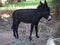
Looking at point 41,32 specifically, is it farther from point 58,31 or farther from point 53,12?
point 53,12

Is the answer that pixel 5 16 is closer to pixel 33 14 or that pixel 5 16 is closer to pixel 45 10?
pixel 33 14

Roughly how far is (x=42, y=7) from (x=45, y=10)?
133 mm

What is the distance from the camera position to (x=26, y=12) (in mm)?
6910

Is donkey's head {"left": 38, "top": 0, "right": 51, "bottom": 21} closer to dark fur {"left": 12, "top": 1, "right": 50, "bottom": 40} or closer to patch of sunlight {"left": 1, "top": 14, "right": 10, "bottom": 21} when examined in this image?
dark fur {"left": 12, "top": 1, "right": 50, "bottom": 40}

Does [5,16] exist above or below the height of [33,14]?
below

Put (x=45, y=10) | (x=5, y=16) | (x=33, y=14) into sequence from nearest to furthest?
1. (x=45, y=10)
2. (x=33, y=14)
3. (x=5, y=16)

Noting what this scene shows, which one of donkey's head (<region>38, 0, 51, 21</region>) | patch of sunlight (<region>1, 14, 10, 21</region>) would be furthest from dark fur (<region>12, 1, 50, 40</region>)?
patch of sunlight (<region>1, 14, 10, 21</region>)

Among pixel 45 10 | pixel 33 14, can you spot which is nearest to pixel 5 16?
pixel 33 14

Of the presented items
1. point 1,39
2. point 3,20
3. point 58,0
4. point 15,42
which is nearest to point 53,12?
point 58,0

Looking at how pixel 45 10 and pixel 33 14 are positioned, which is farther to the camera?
pixel 33 14

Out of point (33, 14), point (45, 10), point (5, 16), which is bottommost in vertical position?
point (5, 16)

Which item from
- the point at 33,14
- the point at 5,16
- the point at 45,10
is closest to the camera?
the point at 45,10

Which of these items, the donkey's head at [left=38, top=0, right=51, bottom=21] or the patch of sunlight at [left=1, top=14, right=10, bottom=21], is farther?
the patch of sunlight at [left=1, top=14, right=10, bottom=21]

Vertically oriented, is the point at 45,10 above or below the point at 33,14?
above
